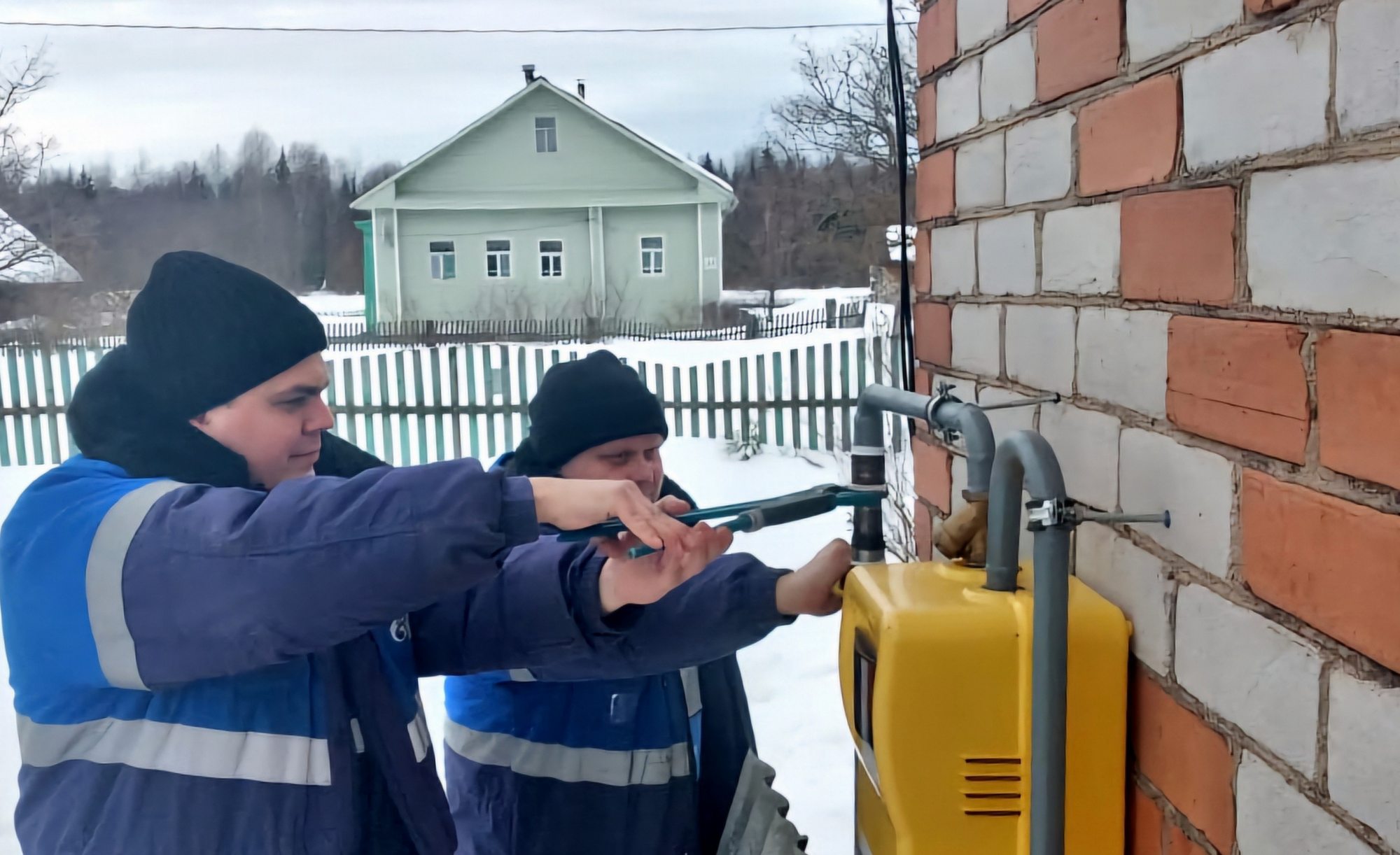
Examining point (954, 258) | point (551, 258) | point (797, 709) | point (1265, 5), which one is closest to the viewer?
point (1265, 5)

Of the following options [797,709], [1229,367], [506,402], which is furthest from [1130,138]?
[506,402]

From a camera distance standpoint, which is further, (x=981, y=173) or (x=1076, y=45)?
(x=981, y=173)

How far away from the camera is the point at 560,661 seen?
4.07ft

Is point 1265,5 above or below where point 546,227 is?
below

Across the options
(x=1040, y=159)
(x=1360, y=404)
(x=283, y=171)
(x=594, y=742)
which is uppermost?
(x=283, y=171)

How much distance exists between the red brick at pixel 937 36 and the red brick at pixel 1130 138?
1.33 ft

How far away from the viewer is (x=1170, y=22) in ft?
2.59

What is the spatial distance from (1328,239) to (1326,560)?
189 mm

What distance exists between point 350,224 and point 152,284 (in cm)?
335

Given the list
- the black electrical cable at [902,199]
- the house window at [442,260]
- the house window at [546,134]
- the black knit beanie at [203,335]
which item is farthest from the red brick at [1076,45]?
the house window at [546,134]

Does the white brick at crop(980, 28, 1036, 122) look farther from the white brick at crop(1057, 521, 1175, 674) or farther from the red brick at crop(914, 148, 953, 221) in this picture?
the white brick at crop(1057, 521, 1175, 674)

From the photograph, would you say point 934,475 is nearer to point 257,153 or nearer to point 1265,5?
point 1265,5

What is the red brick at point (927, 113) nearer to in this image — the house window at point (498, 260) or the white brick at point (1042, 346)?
the white brick at point (1042, 346)

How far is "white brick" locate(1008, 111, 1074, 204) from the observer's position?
0.99 metres
